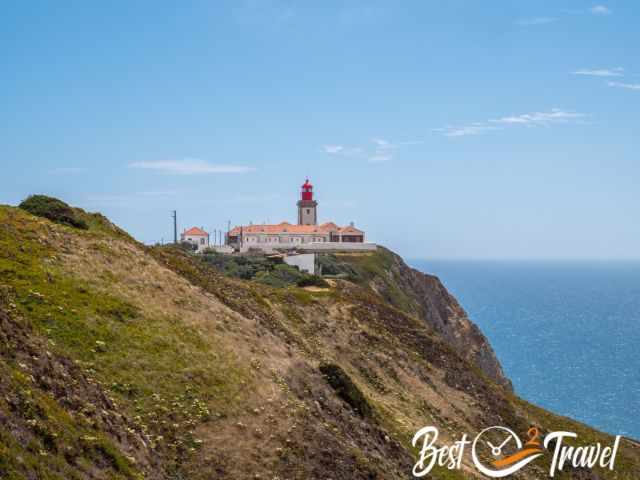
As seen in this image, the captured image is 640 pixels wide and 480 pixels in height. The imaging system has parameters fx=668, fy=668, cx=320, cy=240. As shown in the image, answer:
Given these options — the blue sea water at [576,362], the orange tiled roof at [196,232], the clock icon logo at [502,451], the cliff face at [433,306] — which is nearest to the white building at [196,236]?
the orange tiled roof at [196,232]

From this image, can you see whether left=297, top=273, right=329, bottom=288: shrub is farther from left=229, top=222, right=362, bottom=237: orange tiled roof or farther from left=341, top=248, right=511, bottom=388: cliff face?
left=229, top=222, right=362, bottom=237: orange tiled roof

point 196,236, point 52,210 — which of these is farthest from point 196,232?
point 52,210

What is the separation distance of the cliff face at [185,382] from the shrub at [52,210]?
271 cm

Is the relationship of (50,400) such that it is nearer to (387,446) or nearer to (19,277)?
(19,277)

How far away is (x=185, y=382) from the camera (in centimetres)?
2688

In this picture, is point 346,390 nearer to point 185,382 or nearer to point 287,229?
point 185,382

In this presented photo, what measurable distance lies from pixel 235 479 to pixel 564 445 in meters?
33.1

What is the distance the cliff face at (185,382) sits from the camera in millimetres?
20188

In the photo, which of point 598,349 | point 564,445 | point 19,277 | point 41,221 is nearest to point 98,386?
point 19,277

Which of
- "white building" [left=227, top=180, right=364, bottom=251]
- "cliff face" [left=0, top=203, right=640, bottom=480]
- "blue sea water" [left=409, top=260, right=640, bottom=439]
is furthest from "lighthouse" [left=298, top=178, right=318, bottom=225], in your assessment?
"cliff face" [left=0, top=203, right=640, bottom=480]

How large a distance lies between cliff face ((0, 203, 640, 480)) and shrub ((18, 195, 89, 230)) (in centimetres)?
271

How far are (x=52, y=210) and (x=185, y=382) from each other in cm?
2054

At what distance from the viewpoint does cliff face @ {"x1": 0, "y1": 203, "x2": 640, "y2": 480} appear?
66.2ft

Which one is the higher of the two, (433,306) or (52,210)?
(52,210)
